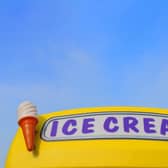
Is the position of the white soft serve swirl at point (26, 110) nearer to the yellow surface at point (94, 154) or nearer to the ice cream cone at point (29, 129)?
the ice cream cone at point (29, 129)

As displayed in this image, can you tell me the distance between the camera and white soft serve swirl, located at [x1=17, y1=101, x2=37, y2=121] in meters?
3.95

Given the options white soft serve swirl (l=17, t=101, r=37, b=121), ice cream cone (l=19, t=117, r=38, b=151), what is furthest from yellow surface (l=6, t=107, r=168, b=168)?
white soft serve swirl (l=17, t=101, r=37, b=121)

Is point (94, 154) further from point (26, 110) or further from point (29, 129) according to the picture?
point (26, 110)

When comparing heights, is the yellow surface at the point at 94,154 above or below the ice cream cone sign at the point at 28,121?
below

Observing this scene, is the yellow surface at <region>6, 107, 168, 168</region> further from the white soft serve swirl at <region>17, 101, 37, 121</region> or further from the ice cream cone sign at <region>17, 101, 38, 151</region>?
the white soft serve swirl at <region>17, 101, 37, 121</region>

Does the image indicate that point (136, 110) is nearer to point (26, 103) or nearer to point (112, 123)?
point (112, 123)

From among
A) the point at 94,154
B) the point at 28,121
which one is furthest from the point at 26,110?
the point at 94,154

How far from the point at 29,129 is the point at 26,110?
0.18 m

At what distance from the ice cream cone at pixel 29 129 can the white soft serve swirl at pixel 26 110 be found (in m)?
0.04

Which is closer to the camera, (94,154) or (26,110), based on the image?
(94,154)

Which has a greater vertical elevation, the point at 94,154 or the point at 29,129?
the point at 29,129

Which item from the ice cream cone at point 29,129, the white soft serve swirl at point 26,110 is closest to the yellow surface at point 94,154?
the ice cream cone at point 29,129

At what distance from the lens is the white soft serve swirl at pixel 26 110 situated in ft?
13.0

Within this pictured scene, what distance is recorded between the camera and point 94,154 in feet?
12.3
